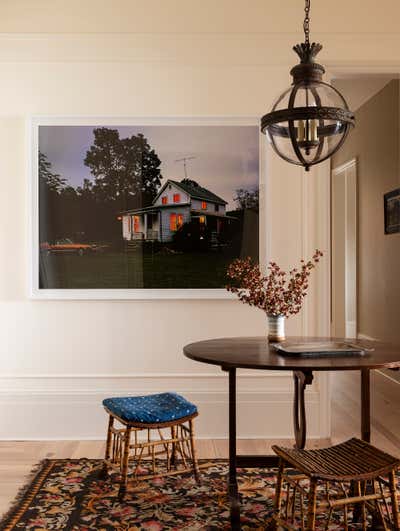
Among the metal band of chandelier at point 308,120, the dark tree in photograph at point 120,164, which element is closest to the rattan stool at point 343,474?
the metal band of chandelier at point 308,120

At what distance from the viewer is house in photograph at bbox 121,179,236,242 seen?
4207 millimetres

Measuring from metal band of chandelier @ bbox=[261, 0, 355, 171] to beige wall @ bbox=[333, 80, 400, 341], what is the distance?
341 centimetres

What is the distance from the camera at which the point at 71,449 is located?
393cm

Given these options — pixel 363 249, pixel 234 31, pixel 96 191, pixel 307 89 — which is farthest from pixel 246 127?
pixel 363 249

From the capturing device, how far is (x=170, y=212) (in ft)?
13.8

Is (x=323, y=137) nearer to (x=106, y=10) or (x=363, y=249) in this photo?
(x=106, y=10)

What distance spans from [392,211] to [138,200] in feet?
8.76

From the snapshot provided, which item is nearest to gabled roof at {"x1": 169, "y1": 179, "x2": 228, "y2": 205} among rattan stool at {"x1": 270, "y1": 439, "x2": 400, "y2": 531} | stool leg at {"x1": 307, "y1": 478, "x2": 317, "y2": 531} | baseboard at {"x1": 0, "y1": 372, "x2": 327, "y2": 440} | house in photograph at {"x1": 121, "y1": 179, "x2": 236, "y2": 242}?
house in photograph at {"x1": 121, "y1": 179, "x2": 236, "y2": 242}

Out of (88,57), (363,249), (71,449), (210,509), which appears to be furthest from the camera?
(363,249)

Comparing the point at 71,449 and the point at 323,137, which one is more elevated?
the point at 323,137

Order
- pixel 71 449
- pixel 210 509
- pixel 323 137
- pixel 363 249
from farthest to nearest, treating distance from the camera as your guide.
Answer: pixel 363 249
pixel 71 449
pixel 210 509
pixel 323 137

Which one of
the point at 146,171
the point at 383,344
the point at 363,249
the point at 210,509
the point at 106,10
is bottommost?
the point at 210,509

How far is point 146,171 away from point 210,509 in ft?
7.12

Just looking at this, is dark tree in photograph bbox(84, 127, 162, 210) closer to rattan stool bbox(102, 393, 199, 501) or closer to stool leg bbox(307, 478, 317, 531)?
rattan stool bbox(102, 393, 199, 501)
